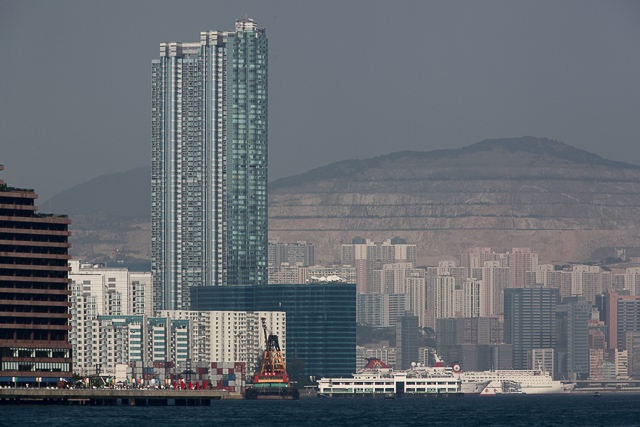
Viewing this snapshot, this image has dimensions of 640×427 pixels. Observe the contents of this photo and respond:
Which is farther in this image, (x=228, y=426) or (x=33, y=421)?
(x=228, y=426)

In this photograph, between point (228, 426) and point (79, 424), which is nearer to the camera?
point (79, 424)

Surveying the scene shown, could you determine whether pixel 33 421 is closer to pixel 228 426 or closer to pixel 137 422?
pixel 137 422

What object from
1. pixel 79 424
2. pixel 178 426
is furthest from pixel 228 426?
pixel 79 424

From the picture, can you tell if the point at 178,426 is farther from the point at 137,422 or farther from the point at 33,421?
the point at 33,421

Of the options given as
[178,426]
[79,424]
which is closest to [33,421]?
[79,424]

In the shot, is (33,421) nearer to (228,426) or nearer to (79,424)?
(79,424)
